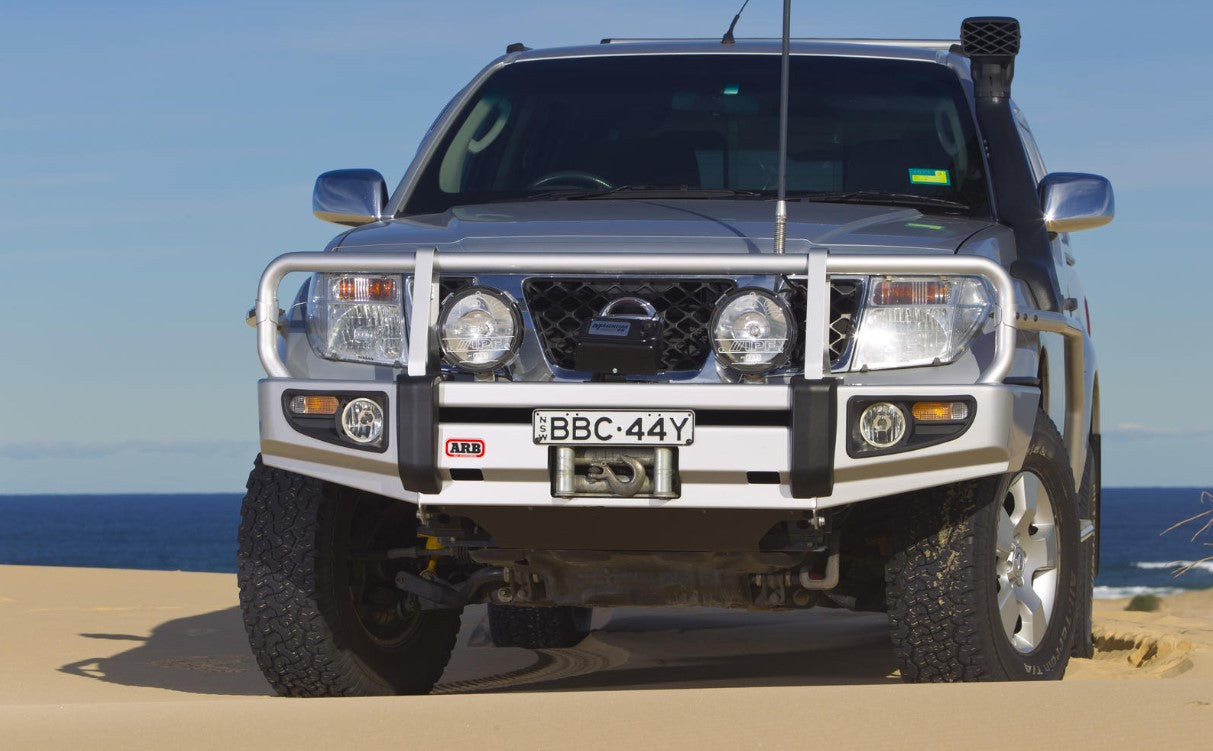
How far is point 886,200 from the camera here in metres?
5.61

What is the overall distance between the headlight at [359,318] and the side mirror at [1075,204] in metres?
2.12

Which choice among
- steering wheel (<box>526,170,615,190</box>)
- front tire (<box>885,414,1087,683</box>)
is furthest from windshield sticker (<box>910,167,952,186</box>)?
front tire (<box>885,414,1087,683</box>)

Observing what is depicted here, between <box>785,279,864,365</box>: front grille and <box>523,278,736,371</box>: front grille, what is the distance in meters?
0.17

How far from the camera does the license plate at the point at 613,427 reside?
4.38 metres

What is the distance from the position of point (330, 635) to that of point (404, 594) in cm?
44

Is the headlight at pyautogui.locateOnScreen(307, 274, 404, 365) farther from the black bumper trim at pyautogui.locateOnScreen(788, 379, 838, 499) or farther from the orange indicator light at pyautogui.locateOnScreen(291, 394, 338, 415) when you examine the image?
the black bumper trim at pyautogui.locateOnScreen(788, 379, 838, 499)

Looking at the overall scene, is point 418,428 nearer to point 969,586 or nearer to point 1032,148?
point 969,586

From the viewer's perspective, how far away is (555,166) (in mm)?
6086

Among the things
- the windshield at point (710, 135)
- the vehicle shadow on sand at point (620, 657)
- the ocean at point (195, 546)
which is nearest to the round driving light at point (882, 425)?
the windshield at point (710, 135)

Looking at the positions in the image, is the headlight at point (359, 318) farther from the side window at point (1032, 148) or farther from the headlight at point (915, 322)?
the side window at point (1032, 148)

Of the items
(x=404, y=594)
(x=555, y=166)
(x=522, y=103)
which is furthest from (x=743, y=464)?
(x=522, y=103)

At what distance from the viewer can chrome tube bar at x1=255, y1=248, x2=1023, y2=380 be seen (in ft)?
14.7

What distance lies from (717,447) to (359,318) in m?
1.07

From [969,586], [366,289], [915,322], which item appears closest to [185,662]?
[366,289]
